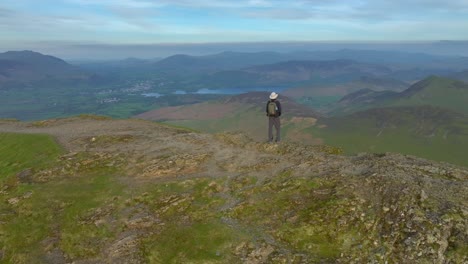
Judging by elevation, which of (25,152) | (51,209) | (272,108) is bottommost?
(51,209)

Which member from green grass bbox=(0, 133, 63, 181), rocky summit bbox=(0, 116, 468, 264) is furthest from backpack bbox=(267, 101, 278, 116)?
green grass bbox=(0, 133, 63, 181)

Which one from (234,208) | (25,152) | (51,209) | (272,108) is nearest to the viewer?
(234,208)

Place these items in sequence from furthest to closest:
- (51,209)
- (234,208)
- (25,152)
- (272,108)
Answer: (25,152) < (272,108) < (51,209) < (234,208)

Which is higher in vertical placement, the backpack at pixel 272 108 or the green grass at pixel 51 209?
the backpack at pixel 272 108

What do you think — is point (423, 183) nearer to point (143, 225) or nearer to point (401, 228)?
point (401, 228)

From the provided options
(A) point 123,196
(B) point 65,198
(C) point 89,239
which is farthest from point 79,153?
(C) point 89,239

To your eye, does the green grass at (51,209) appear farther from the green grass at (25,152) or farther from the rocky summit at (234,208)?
the green grass at (25,152)

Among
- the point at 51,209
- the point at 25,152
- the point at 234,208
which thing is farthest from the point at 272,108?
the point at 25,152

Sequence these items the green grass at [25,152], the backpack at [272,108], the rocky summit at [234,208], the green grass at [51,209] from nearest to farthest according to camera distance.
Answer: the rocky summit at [234,208] → the green grass at [51,209] → the backpack at [272,108] → the green grass at [25,152]

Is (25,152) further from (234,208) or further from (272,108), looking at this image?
(234,208)

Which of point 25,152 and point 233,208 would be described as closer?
point 233,208

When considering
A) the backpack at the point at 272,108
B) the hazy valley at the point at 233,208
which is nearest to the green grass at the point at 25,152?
the hazy valley at the point at 233,208
